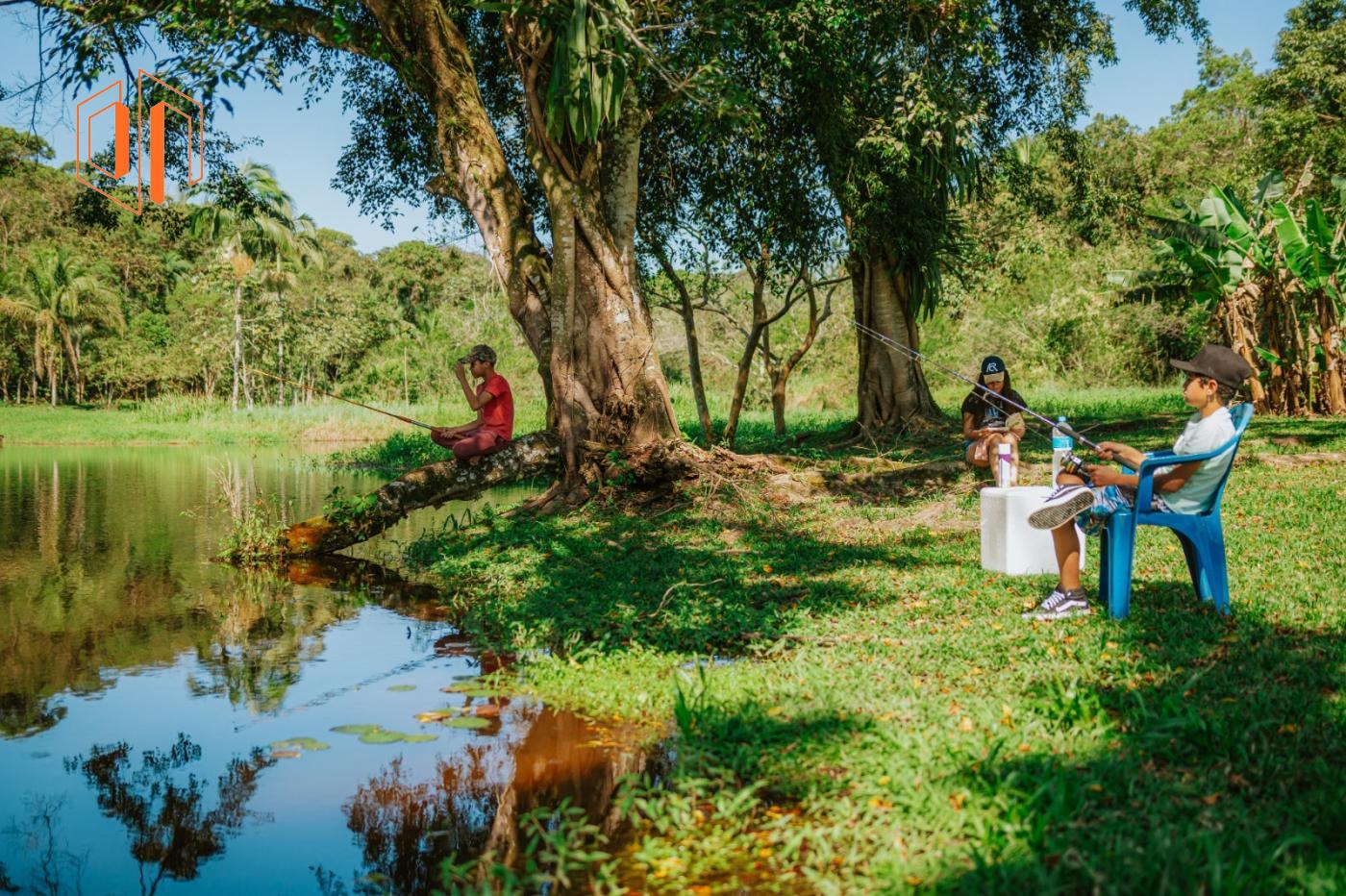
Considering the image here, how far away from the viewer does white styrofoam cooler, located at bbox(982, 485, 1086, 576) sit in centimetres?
649

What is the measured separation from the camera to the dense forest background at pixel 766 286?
1759 centimetres

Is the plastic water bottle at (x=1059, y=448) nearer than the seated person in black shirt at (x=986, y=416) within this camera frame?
Yes

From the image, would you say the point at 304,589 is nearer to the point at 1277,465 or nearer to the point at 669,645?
the point at 669,645

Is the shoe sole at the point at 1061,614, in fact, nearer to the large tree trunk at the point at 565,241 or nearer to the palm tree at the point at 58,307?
the large tree trunk at the point at 565,241

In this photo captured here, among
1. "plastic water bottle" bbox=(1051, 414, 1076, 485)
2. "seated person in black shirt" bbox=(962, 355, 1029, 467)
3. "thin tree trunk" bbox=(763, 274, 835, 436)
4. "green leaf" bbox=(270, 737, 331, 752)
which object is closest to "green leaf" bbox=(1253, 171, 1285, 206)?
"thin tree trunk" bbox=(763, 274, 835, 436)

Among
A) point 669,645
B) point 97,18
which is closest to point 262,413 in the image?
point 97,18

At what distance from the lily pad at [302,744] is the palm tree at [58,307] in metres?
44.1

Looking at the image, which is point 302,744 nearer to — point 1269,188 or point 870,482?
point 870,482

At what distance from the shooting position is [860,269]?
17.1 metres

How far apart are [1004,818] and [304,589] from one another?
6.80m

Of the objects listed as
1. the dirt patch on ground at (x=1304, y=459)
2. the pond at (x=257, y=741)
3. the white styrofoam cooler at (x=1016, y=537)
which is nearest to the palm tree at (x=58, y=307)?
the pond at (x=257, y=741)

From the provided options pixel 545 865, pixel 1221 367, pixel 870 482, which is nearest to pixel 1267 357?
pixel 870 482

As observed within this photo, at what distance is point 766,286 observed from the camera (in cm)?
3247

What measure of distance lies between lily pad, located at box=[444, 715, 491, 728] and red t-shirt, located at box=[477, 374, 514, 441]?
5987mm
